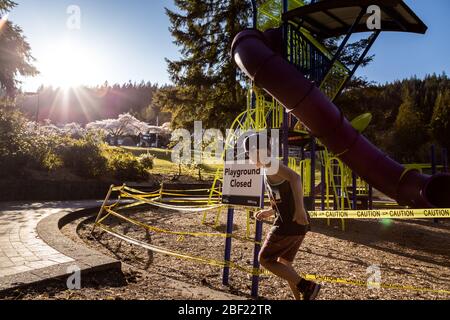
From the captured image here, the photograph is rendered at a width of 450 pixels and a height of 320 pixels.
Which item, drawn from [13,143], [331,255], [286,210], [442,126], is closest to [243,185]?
[286,210]

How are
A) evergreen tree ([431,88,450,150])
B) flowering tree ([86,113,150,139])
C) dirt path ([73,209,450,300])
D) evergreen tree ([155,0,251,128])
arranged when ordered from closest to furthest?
dirt path ([73,209,450,300])
evergreen tree ([155,0,251,128])
evergreen tree ([431,88,450,150])
flowering tree ([86,113,150,139])

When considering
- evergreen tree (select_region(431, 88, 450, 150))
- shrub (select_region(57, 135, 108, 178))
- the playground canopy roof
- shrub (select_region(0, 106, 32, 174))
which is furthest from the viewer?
evergreen tree (select_region(431, 88, 450, 150))

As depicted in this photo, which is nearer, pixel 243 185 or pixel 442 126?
pixel 243 185

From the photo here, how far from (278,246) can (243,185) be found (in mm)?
1189

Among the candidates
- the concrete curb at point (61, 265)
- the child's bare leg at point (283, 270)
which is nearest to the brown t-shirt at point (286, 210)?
the child's bare leg at point (283, 270)

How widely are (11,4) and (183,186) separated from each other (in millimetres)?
16099

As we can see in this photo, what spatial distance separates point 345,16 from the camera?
957cm

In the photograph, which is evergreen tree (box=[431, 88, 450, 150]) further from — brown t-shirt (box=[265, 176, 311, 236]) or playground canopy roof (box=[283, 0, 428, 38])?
brown t-shirt (box=[265, 176, 311, 236])

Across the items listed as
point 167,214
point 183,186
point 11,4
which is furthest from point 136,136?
point 167,214

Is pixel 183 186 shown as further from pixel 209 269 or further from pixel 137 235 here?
pixel 209 269

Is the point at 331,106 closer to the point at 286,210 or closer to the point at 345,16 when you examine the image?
the point at 345,16

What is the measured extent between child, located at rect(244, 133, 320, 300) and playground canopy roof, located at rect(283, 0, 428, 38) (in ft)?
21.9

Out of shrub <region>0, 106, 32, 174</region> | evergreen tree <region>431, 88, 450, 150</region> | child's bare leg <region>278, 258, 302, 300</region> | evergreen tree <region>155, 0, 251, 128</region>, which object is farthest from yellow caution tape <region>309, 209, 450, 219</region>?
evergreen tree <region>431, 88, 450, 150</region>

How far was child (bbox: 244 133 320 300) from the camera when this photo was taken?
10.7 ft
